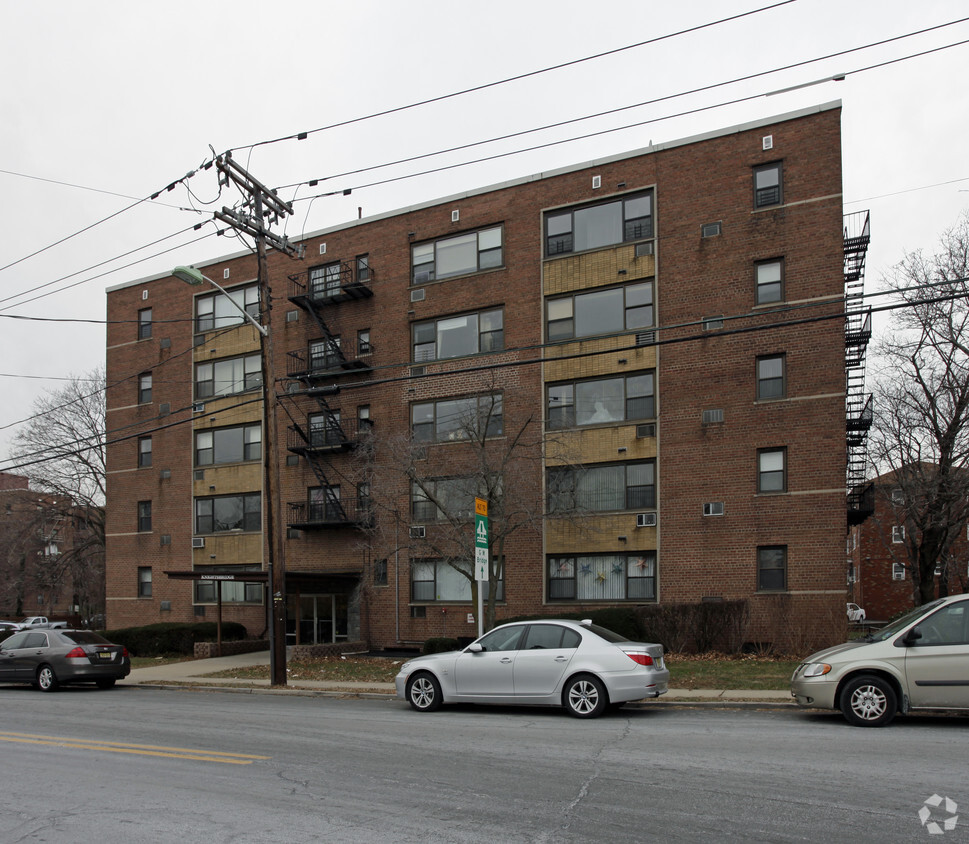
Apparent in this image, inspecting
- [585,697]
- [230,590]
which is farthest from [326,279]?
[585,697]

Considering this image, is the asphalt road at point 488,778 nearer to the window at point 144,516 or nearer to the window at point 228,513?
the window at point 228,513

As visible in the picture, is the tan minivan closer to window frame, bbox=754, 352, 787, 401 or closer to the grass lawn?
the grass lawn

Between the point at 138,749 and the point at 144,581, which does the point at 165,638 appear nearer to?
the point at 144,581

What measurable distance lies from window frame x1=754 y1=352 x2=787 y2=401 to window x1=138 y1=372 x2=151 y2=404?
25.1 meters

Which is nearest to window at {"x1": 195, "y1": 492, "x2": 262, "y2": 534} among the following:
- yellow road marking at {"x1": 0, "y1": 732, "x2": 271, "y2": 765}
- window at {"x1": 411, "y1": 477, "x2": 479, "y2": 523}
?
window at {"x1": 411, "y1": 477, "x2": 479, "y2": 523}

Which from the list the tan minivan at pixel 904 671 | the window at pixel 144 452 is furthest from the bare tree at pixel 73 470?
the tan minivan at pixel 904 671

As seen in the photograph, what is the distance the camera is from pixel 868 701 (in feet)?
36.8

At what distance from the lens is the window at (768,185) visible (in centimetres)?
2531

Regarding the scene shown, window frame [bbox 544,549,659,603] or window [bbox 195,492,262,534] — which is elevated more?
window [bbox 195,492,262,534]

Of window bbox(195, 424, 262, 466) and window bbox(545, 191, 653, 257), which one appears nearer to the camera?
window bbox(545, 191, 653, 257)

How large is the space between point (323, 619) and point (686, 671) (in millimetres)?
17003

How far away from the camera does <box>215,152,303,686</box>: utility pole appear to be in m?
19.3

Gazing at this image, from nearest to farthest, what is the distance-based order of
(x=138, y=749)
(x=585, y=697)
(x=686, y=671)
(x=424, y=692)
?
(x=138, y=749)
(x=585, y=697)
(x=424, y=692)
(x=686, y=671)

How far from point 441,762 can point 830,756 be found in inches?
160
